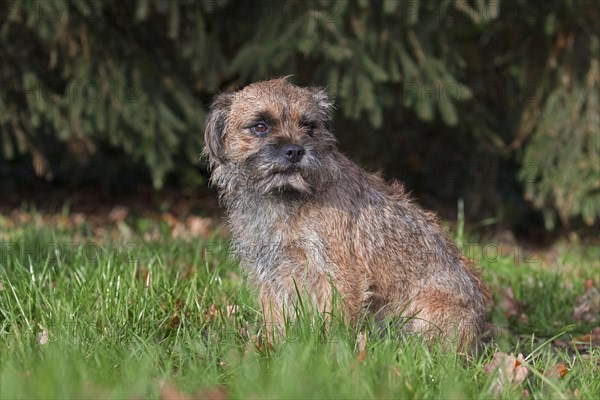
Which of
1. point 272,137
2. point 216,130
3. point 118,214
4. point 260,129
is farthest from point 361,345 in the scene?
point 118,214

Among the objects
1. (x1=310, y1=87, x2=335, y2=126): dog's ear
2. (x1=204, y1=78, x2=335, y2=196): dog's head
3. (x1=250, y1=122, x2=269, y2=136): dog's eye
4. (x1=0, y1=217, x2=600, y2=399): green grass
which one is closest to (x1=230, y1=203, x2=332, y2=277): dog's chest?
(x1=204, y1=78, x2=335, y2=196): dog's head

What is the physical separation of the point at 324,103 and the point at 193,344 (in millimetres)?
1489

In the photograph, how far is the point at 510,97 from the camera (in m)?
8.97

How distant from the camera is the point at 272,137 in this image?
3.95 metres

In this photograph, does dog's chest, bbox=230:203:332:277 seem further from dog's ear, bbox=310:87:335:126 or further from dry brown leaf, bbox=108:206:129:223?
dry brown leaf, bbox=108:206:129:223

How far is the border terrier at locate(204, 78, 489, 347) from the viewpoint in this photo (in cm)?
396

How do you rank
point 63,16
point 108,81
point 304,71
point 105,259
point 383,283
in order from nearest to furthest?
1. point 383,283
2. point 105,259
3. point 63,16
4. point 108,81
5. point 304,71

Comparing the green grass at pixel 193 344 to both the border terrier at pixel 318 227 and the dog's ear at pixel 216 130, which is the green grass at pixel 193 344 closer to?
the border terrier at pixel 318 227

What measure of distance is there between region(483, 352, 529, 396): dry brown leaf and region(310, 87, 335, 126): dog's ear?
1540 mm

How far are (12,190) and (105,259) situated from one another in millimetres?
6967

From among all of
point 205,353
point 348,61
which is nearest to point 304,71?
point 348,61

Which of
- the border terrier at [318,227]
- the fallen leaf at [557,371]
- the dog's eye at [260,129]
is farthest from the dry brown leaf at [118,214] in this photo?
the fallen leaf at [557,371]

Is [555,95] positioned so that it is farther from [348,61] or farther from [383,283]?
[383,283]

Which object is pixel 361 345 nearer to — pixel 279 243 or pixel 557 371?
pixel 279 243
